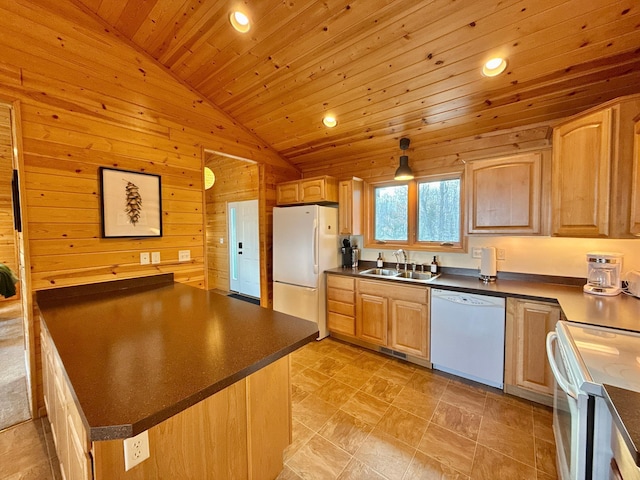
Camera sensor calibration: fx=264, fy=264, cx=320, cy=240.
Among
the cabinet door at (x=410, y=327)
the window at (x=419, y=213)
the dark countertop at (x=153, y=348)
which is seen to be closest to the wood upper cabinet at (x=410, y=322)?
the cabinet door at (x=410, y=327)

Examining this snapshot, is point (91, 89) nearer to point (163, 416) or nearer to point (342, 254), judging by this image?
point (163, 416)

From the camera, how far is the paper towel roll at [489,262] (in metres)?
2.53

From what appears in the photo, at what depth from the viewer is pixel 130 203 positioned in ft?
7.48

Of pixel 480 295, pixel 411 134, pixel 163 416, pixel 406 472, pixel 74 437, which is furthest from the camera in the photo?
pixel 411 134

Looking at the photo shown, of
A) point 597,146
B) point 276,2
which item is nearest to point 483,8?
point 597,146

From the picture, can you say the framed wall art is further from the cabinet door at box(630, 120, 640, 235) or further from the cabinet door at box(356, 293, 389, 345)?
the cabinet door at box(630, 120, 640, 235)

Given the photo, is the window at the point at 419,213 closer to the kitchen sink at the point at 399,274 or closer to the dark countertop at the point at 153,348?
the kitchen sink at the point at 399,274

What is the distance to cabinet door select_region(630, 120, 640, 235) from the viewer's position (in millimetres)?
1577

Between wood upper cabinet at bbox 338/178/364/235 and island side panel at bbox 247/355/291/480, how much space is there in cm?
222

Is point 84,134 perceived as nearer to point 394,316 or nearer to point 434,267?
point 394,316

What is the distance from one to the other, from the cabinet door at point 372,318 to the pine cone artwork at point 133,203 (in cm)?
235

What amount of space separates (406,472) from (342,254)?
93.2 inches

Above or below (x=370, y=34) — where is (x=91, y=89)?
below

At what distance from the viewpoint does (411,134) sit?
285cm
